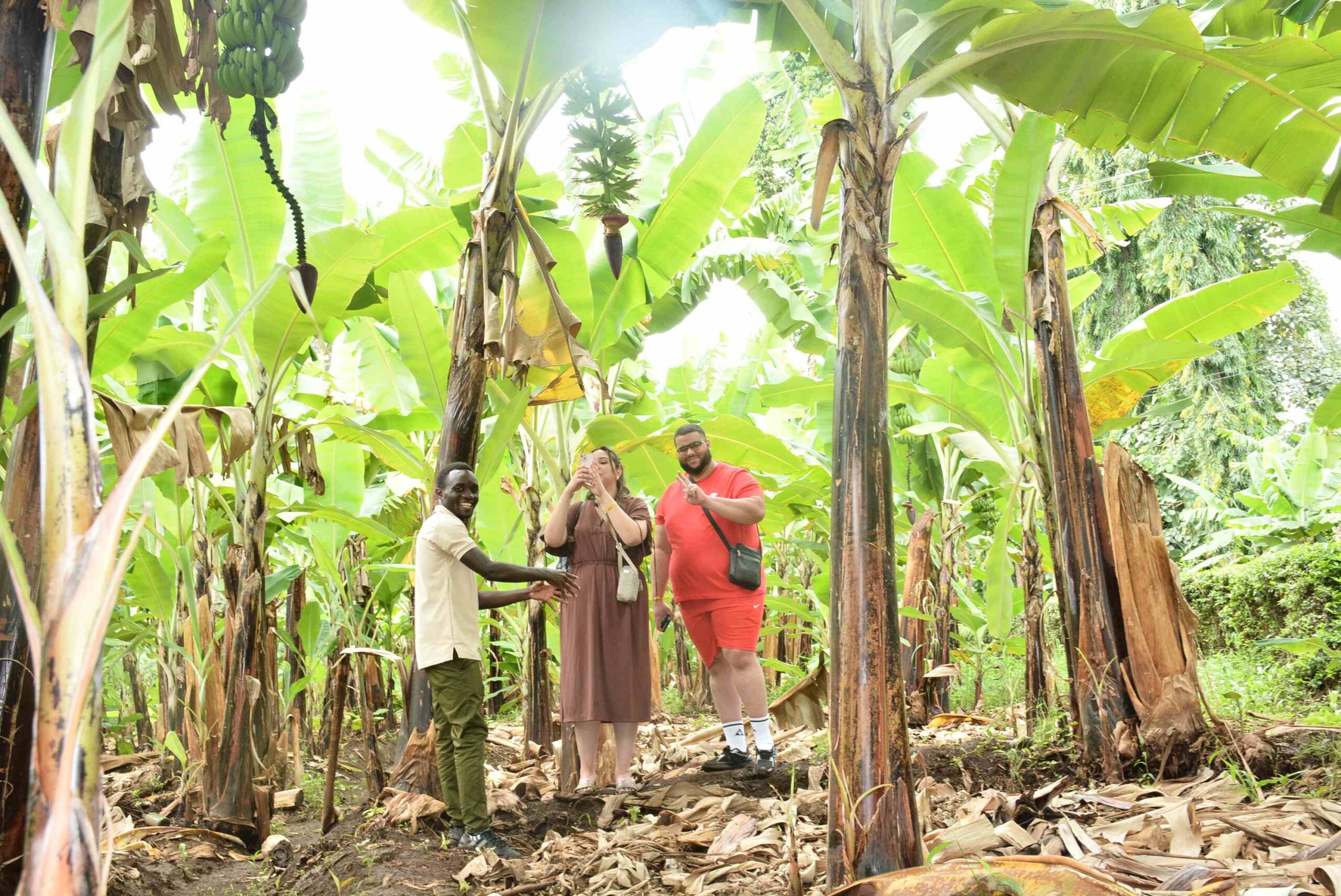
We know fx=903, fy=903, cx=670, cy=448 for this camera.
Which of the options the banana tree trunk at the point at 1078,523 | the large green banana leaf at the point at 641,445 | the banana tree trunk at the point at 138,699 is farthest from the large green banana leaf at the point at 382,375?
the banana tree trunk at the point at 1078,523

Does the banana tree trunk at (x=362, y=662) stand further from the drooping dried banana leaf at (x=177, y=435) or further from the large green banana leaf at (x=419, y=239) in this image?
the large green banana leaf at (x=419, y=239)

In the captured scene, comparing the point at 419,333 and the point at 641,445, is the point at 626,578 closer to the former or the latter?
the point at 641,445

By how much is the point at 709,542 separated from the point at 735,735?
0.97 m

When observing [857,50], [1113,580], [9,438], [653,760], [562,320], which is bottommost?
[653,760]

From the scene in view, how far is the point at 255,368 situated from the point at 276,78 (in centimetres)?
211

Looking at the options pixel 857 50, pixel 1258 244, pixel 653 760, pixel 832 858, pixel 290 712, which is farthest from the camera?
pixel 1258 244

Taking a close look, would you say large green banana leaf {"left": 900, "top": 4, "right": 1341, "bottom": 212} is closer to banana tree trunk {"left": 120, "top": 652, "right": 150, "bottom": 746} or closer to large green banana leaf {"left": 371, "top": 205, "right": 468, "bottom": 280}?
large green banana leaf {"left": 371, "top": 205, "right": 468, "bottom": 280}

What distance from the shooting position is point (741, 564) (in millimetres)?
4367

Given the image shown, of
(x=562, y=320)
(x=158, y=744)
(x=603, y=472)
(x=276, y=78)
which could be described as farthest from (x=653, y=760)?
(x=276, y=78)

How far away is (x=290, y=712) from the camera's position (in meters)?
4.84

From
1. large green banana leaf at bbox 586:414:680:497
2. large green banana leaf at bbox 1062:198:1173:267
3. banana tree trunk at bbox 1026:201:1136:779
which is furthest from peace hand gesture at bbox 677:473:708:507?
large green banana leaf at bbox 1062:198:1173:267

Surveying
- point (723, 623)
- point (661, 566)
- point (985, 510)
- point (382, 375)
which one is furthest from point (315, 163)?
point (985, 510)

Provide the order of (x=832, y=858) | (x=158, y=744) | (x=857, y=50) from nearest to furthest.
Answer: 1. (x=832, y=858)
2. (x=857, y=50)
3. (x=158, y=744)

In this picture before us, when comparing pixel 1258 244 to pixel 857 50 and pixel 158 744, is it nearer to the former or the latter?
pixel 857 50
